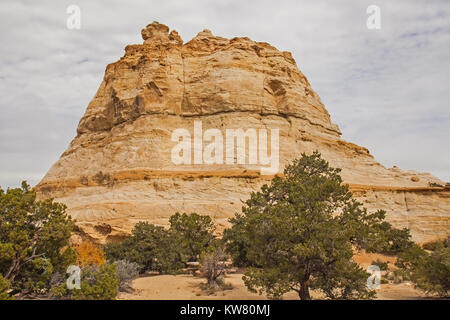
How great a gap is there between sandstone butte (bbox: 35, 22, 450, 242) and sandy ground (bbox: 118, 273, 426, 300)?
1314 cm

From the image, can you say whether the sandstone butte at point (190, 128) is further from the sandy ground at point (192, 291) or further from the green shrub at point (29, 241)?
the green shrub at point (29, 241)

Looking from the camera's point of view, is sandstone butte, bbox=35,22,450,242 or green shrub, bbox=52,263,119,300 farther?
sandstone butte, bbox=35,22,450,242

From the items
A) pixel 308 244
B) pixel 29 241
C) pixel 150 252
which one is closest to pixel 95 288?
pixel 29 241

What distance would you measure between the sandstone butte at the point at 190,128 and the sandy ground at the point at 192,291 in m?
13.1

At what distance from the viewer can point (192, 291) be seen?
18.0m

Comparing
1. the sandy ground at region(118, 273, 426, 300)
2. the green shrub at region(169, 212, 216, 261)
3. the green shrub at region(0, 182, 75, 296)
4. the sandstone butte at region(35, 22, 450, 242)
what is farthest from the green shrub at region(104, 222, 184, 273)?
the sandstone butte at region(35, 22, 450, 242)

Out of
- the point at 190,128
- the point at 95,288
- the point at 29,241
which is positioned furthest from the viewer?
the point at 190,128

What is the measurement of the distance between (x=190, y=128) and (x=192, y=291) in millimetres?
29287

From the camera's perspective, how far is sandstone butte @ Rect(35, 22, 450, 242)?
3781cm

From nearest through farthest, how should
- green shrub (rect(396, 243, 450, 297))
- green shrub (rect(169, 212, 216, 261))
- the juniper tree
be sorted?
the juniper tree < green shrub (rect(396, 243, 450, 297)) < green shrub (rect(169, 212, 216, 261))

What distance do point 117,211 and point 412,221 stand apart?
28824 mm

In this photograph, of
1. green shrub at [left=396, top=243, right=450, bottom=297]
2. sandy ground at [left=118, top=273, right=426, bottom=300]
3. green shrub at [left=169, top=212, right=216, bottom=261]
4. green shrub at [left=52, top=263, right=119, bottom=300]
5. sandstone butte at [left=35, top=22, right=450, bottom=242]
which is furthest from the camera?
sandstone butte at [left=35, top=22, right=450, bottom=242]

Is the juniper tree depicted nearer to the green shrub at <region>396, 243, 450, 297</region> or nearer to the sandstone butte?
the green shrub at <region>396, 243, 450, 297</region>

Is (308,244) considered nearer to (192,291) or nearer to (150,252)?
(192,291)
